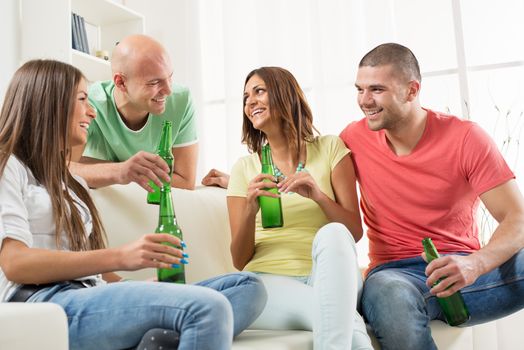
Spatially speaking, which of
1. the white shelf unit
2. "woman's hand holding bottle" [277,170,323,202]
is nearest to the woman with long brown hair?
"woman's hand holding bottle" [277,170,323,202]

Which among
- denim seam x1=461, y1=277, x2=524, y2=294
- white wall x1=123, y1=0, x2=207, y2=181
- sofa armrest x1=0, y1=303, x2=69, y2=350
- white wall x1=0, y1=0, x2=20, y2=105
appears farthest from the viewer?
white wall x1=123, y1=0, x2=207, y2=181

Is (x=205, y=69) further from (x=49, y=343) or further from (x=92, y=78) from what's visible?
(x=49, y=343)

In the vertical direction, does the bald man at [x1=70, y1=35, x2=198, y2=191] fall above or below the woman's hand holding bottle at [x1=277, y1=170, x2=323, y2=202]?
above

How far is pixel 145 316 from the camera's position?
3.52 ft

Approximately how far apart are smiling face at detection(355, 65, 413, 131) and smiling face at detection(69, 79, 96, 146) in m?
0.95

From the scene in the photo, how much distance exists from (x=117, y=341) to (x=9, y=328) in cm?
29

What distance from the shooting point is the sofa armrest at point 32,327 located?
82cm

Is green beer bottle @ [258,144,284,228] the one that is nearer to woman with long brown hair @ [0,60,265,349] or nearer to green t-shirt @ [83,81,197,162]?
woman with long brown hair @ [0,60,265,349]

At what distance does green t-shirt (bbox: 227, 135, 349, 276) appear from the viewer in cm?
181

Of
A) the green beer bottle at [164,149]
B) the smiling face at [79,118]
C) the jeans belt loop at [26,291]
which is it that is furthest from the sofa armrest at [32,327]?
the green beer bottle at [164,149]

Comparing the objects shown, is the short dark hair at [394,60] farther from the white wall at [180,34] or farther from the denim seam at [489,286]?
the white wall at [180,34]

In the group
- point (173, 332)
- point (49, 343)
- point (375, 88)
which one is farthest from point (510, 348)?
point (49, 343)

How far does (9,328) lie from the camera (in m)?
0.82

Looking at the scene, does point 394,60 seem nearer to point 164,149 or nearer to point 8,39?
point 164,149
